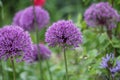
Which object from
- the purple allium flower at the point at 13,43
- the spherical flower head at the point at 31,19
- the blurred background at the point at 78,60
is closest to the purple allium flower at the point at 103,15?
the blurred background at the point at 78,60

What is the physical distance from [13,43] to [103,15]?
2.21 feet

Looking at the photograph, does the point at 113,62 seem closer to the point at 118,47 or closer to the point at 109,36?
the point at 118,47

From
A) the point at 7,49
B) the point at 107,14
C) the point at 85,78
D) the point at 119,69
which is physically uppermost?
the point at 107,14

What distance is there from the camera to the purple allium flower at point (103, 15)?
2.14m

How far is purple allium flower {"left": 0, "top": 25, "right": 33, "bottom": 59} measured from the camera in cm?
165

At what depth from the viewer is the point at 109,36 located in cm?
223

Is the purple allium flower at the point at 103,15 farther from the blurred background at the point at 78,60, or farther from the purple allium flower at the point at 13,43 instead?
the purple allium flower at the point at 13,43

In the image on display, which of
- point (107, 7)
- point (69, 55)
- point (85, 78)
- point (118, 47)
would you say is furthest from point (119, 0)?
point (69, 55)

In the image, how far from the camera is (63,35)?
1.70 metres

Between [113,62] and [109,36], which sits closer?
[113,62]

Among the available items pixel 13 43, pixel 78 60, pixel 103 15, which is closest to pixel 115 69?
pixel 13 43

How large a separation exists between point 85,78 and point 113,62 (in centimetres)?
88

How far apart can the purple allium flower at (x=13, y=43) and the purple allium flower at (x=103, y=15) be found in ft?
1.95

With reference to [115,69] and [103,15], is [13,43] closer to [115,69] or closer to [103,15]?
[115,69]
